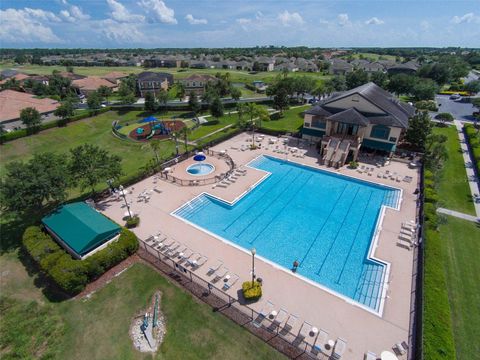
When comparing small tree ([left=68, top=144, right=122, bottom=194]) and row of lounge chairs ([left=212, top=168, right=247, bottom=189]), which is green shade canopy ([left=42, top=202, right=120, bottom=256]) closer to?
small tree ([left=68, top=144, right=122, bottom=194])

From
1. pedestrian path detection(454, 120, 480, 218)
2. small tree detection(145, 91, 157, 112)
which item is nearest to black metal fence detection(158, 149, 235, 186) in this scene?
pedestrian path detection(454, 120, 480, 218)

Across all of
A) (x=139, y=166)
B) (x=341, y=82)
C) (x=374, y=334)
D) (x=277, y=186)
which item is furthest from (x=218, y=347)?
(x=341, y=82)

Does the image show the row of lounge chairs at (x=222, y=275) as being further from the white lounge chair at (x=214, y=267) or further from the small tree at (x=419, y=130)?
the small tree at (x=419, y=130)

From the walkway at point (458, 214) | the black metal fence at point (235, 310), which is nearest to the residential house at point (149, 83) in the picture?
the black metal fence at point (235, 310)

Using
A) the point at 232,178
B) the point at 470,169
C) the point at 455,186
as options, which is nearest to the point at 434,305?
the point at 455,186

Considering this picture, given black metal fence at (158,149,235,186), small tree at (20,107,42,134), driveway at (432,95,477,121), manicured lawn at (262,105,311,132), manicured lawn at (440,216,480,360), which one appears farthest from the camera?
driveway at (432,95,477,121)

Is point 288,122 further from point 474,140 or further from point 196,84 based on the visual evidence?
point 196,84
